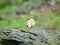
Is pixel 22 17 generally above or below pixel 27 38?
above

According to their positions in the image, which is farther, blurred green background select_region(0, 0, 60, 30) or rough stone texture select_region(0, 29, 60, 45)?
blurred green background select_region(0, 0, 60, 30)

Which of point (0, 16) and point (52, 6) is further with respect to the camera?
point (52, 6)

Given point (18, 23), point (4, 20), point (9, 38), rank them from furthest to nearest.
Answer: point (4, 20) → point (18, 23) → point (9, 38)

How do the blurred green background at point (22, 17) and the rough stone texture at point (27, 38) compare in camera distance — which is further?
the blurred green background at point (22, 17)

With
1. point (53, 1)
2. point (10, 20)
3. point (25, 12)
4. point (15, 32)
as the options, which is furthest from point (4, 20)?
point (15, 32)

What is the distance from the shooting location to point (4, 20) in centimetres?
1772

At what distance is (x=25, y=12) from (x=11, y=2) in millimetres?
2345

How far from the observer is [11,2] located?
2125 centimetres

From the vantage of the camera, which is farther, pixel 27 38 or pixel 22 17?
pixel 22 17

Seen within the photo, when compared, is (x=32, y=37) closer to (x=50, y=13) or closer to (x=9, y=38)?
(x=9, y=38)

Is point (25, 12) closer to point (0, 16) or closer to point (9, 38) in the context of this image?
point (0, 16)

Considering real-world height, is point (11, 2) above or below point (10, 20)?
above

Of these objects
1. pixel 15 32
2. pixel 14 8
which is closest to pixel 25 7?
pixel 14 8

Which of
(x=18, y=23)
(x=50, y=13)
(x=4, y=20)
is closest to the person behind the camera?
(x=18, y=23)
